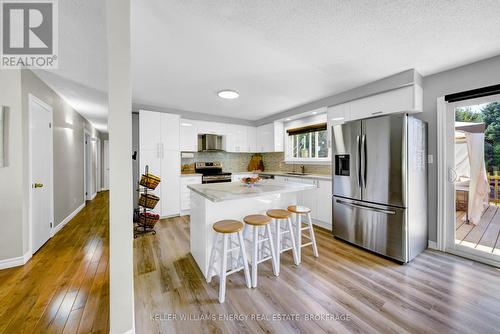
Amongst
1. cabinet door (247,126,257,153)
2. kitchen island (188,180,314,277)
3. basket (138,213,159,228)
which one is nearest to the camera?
kitchen island (188,180,314,277)

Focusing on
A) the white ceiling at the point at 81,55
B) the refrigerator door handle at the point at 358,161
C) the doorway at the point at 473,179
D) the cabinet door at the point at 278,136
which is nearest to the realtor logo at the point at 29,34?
the white ceiling at the point at 81,55

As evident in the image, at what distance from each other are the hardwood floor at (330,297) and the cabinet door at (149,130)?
2261 mm

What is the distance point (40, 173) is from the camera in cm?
274

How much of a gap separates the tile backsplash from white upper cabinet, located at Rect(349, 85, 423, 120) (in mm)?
1767

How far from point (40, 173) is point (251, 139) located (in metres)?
4.21

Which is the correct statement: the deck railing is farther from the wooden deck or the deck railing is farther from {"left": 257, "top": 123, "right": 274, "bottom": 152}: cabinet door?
{"left": 257, "top": 123, "right": 274, "bottom": 152}: cabinet door

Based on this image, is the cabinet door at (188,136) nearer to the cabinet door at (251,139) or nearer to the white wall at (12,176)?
the cabinet door at (251,139)

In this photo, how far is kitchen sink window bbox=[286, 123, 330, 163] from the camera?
4.30 m

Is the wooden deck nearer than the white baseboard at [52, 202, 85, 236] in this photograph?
Yes

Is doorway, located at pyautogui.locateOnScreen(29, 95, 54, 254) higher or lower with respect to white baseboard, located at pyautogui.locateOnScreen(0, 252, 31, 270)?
higher

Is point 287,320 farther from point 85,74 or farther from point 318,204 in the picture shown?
point 85,74

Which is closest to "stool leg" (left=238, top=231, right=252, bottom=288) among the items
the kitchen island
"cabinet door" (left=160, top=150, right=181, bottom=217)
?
the kitchen island

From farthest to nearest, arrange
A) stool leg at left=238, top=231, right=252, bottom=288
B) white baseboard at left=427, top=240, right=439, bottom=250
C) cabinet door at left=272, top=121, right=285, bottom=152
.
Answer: cabinet door at left=272, top=121, right=285, bottom=152 → white baseboard at left=427, top=240, right=439, bottom=250 → stool leg at left=238, top=231, right=252, bottom=288

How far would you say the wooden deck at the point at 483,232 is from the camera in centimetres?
237
